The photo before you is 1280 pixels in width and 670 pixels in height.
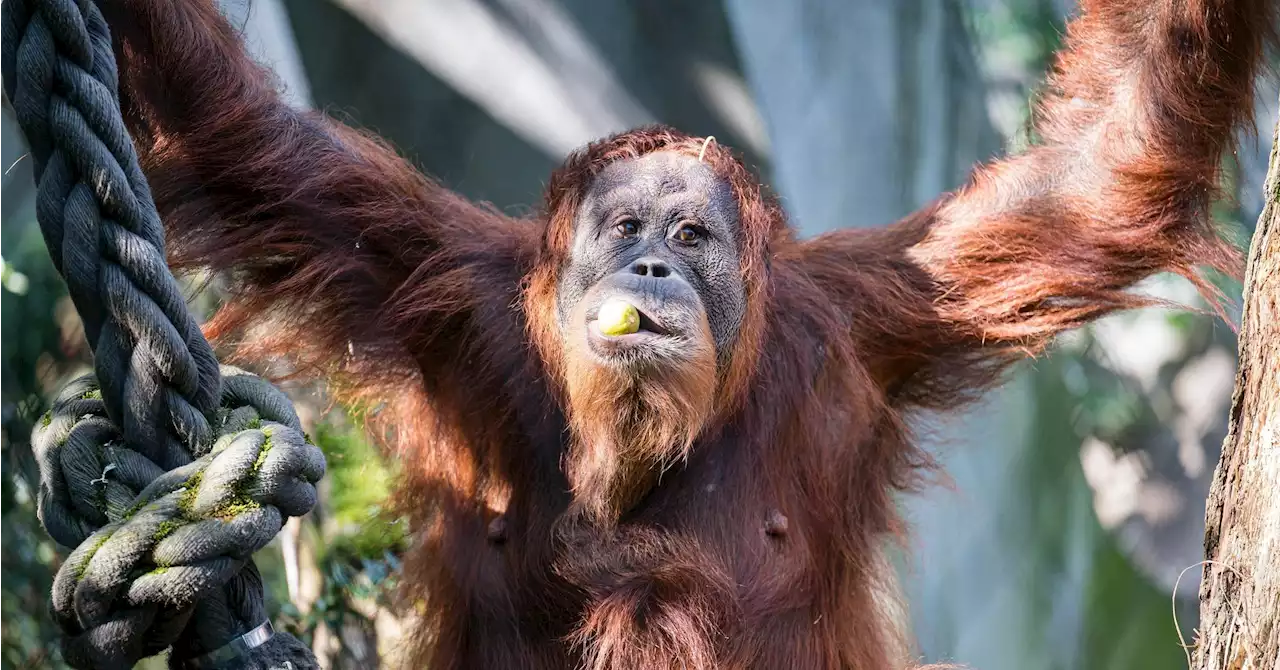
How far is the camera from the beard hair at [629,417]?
9.18 ft

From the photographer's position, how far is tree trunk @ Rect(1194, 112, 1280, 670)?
2.03 metres

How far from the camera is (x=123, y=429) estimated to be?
188 cm

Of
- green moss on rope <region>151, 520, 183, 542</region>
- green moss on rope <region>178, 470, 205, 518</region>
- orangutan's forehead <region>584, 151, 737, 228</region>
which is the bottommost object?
green moss on rope <region>151, 520, 183, 542</region>

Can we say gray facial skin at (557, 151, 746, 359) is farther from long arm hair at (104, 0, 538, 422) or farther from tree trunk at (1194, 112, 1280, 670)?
tree trunk at (1194, 112, 1280, 670)

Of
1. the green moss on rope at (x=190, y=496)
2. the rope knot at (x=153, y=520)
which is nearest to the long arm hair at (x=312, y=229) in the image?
the rope knot at (x=153, y=520)

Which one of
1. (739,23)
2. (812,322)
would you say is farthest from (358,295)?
(739,23)

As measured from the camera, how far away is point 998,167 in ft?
12.0

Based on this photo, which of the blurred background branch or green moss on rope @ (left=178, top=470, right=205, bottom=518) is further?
the blurred background branch

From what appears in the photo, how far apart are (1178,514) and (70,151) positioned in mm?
7836

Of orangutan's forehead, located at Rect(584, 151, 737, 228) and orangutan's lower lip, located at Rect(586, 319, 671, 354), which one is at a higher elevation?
orangutan's forehead, located at Rect(584, 151, 737, 228)

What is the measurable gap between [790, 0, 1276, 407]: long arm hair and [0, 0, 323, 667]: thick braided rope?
1.95 meters

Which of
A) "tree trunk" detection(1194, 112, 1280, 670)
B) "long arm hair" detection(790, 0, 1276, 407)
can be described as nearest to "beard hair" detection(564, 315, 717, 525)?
"long arm hair" detection(790, 0, 1276, 407)

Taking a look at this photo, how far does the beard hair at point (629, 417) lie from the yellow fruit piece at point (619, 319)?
81 millimetres

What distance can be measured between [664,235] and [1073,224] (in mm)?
1251
